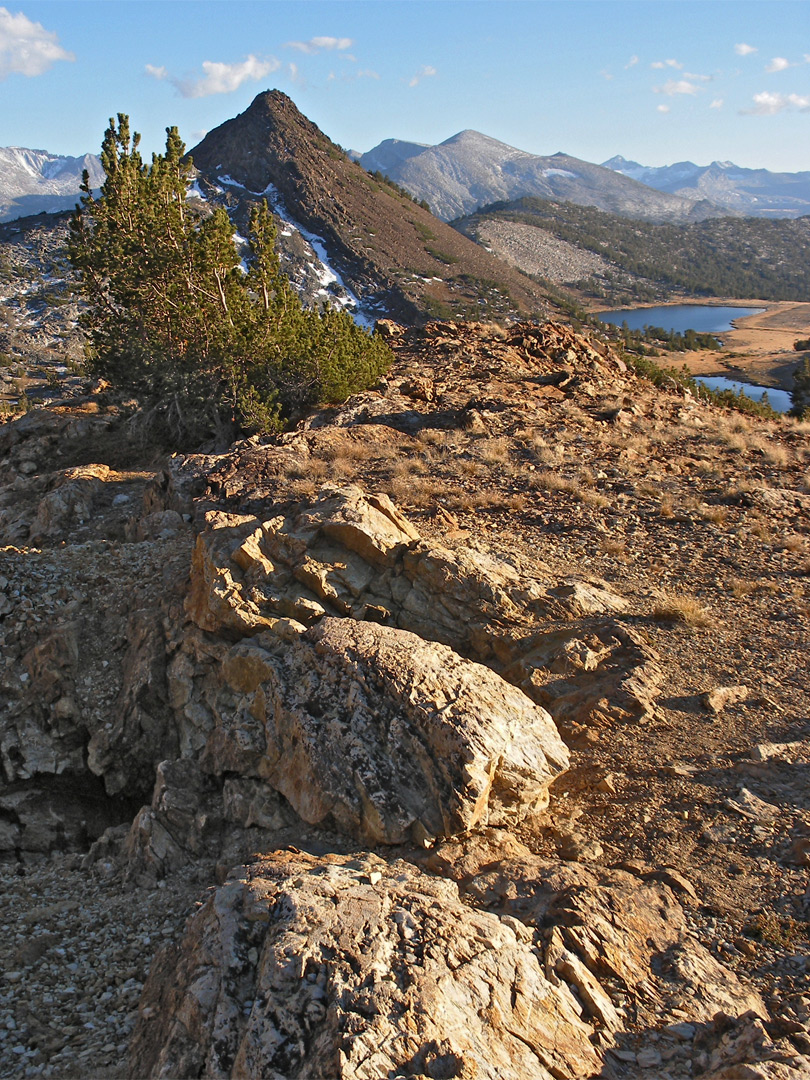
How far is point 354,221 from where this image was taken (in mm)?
77250

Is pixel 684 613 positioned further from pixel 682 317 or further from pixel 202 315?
pixel 682 317

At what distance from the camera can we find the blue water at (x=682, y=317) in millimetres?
83438

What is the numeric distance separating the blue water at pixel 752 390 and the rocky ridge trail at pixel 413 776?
96.9ft

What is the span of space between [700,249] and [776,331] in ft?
230

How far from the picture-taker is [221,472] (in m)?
12.7

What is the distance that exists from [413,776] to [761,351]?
2642 inches


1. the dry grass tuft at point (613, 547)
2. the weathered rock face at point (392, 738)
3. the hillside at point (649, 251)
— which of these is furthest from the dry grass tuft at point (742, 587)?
the hillside at point (649, 251)

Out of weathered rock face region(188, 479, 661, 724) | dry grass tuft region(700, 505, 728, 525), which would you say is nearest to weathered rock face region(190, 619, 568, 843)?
weathered rock face region(188, 479, 661, 724)

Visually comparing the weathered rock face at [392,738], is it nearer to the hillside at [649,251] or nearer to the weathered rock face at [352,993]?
the weathered rock face at [352,993]

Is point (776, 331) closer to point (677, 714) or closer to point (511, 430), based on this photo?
point (511, 430)

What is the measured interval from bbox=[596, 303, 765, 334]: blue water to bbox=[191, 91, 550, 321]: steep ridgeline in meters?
16.4

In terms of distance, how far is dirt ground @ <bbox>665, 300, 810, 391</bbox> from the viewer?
166 feet

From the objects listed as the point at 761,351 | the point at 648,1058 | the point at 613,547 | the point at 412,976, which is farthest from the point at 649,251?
the point at 412,976

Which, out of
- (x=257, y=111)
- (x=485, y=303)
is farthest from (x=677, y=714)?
(x=257, y=111)
